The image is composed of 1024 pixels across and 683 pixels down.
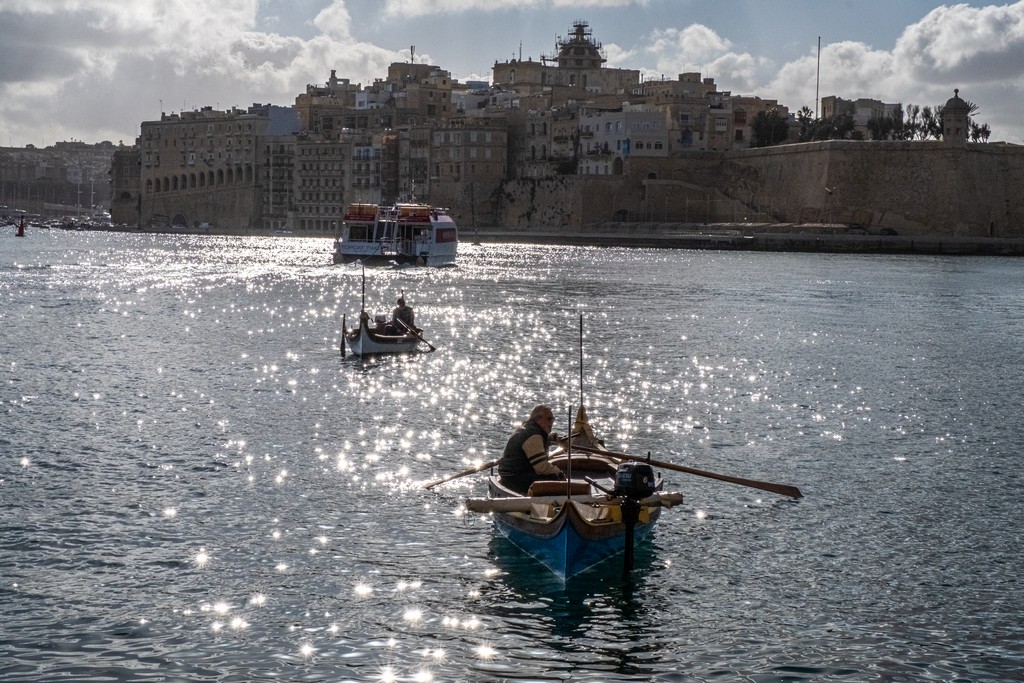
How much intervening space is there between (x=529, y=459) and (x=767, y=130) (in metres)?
89.1

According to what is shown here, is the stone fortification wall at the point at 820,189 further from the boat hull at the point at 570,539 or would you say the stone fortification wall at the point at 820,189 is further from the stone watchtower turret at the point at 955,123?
the boat hull at the point at 570,539

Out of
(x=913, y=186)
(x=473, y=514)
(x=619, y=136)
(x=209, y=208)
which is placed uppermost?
(x=619, y=136)

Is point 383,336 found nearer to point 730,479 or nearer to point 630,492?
point 730,479

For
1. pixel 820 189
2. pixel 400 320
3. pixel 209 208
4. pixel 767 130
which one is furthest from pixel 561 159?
pixel 400 320

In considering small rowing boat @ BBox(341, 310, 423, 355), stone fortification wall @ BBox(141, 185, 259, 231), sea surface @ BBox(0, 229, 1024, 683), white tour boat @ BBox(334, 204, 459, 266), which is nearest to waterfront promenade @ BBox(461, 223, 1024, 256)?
white tour boat @ BBox(334, 204, 459, 266)

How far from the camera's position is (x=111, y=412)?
20.6 metres

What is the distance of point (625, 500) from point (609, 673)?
2.02m

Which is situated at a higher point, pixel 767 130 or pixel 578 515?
pixel 767 130

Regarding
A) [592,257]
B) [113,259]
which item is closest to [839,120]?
[592,257]

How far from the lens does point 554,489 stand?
12.7 m

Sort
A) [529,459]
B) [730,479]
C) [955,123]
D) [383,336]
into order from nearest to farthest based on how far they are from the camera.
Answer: [529,459]
[730,479]
[383,336]
[955,123]

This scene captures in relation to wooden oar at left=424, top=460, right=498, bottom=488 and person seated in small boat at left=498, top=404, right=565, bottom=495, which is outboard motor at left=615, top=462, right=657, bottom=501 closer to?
person seated in small boat at left=498, top=404, right=565, bottom=495

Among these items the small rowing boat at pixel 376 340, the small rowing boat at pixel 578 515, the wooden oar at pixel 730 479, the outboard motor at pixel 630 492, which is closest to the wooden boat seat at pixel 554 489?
the small rowing boat at pixel 578 515

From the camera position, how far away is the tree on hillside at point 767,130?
98.8 metres
